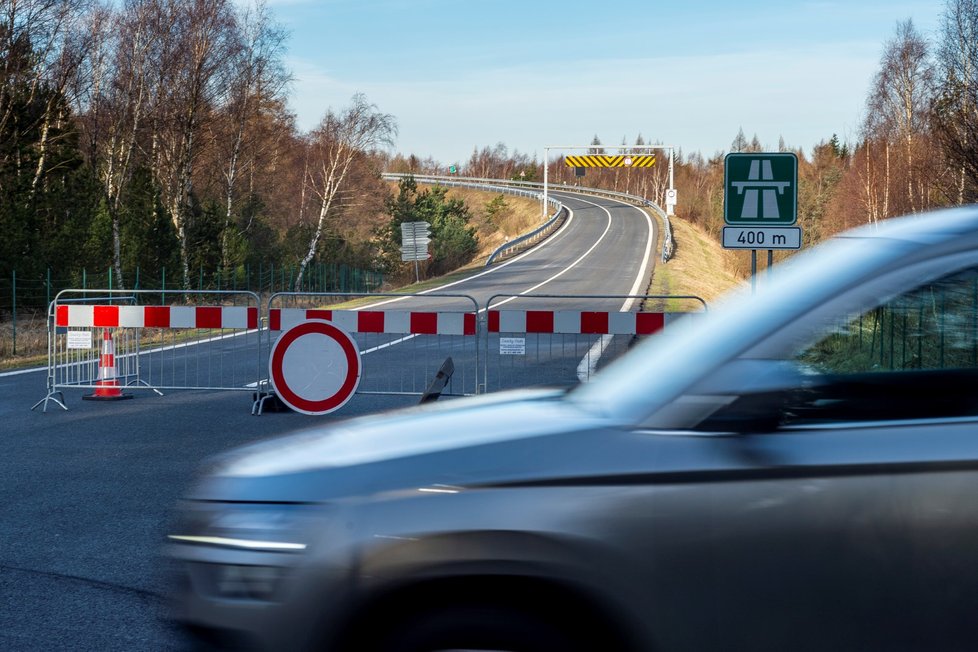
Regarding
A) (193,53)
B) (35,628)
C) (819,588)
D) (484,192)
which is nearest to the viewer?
(819,588)

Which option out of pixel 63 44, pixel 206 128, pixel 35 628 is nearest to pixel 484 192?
pixel 206 128

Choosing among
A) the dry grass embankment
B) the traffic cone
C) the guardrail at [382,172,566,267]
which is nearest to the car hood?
the traffic cone

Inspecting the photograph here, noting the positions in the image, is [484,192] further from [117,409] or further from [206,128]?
[117,409]

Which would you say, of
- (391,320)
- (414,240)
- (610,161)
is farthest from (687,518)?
(610,161)

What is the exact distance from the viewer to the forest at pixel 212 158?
2912cm

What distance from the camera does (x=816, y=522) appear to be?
2.65 m

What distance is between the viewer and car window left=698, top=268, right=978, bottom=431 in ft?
9.05

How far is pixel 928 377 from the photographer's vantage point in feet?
9.55

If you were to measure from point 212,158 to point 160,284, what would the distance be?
8.66m

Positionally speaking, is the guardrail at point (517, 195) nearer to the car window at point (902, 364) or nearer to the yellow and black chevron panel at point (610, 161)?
the yellow and black chevron panel at point (610, 161)

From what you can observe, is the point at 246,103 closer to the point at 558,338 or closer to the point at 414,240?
the point at 414,240

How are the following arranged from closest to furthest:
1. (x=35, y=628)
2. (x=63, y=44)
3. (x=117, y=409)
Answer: (x=35, y=628) < (x=117, y=409) < (x=63, y=44)

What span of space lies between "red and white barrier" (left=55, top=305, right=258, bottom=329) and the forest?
11930mm

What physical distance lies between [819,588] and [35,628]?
11.8 ft
